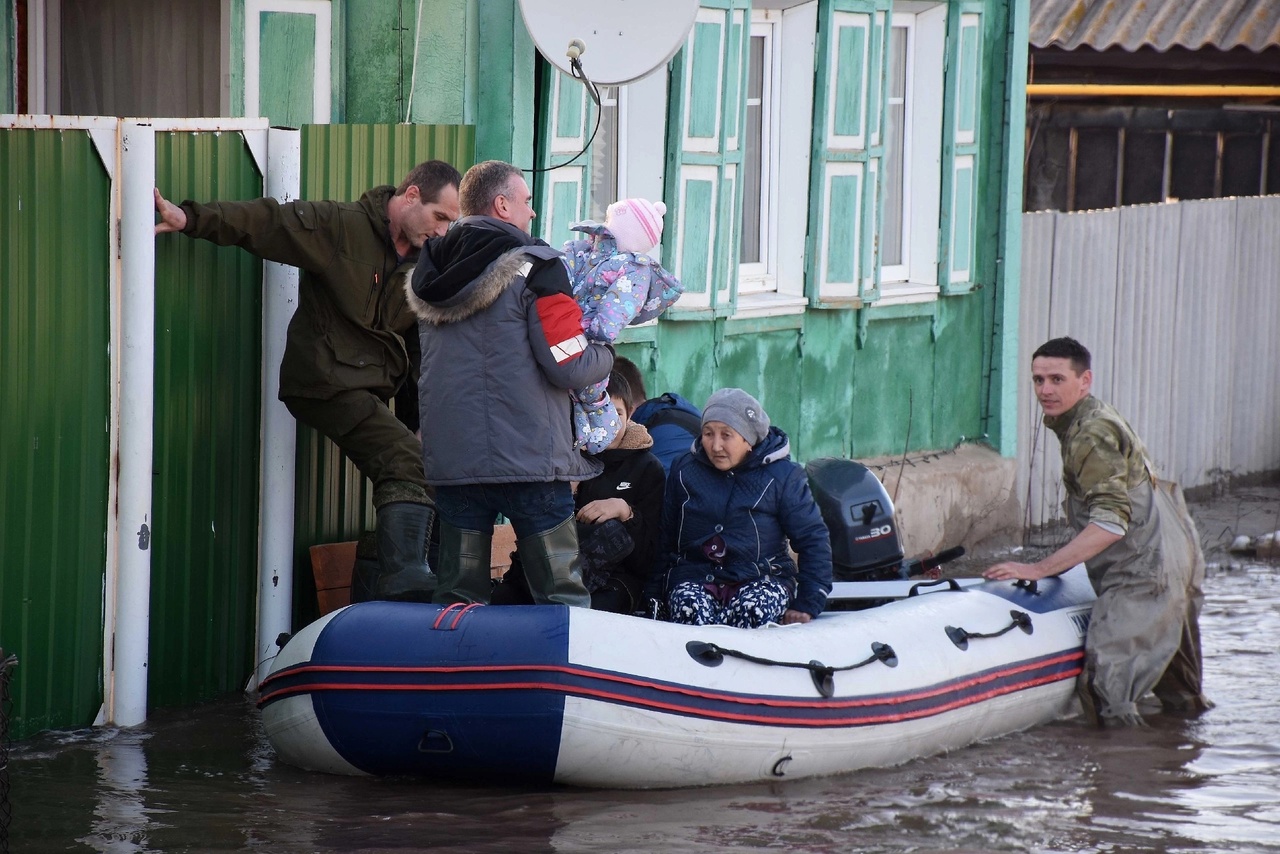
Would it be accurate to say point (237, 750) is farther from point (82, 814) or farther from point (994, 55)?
point (994, 55)

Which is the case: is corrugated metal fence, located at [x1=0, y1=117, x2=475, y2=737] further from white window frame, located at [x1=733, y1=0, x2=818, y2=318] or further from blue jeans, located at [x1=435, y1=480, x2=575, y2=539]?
white window frame, located at [x1=733, y1=0, x2=818, y2=318]

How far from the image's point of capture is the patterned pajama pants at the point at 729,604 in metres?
6.18

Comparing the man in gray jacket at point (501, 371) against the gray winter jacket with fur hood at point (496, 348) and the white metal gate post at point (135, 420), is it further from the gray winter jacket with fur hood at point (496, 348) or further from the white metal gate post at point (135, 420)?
the white metal gate post at point (135, 420)

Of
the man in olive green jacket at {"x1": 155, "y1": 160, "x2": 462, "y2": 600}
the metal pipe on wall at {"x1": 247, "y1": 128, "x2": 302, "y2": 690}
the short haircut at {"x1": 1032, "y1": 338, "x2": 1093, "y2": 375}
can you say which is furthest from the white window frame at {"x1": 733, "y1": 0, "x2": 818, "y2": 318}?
the metal pipe on wall at {"x1": 247, "y1": 128, "x2": 302, "y2": 690}

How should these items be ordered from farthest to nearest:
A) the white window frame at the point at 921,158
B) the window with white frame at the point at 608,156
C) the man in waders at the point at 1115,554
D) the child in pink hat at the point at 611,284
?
the white window frame at the point at 921,158 → the window with white frame at the point at 608,156 → the man in waders at the point at 1115,554 → the child in pink hat at the point at 611,284

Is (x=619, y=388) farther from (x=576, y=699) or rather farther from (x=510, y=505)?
(x=576, y=699)

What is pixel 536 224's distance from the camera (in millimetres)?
7805

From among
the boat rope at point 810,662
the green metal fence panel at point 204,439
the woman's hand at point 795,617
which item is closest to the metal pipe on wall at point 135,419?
the green metal fence panel at point 204,439

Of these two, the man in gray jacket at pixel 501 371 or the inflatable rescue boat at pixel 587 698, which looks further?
the man in gray jacket at pixel 501 371

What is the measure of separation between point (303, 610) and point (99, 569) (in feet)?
3.21

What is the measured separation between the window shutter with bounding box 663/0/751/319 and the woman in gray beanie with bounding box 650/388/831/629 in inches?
96.3

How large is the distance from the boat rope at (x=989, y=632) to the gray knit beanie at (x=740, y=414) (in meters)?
0.97

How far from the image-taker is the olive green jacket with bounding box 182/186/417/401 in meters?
6.14

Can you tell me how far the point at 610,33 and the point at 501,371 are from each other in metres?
2.38
